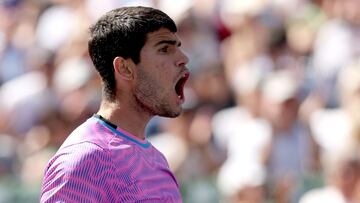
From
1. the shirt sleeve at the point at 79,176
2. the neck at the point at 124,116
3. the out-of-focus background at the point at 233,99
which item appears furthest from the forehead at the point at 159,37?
the out-of-focus background at the point at 233,99

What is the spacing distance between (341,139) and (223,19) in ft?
7.80

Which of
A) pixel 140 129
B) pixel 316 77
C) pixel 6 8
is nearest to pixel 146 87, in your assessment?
pixel 140 129

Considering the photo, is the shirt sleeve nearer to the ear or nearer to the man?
the man

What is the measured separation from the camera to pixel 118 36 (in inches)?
149

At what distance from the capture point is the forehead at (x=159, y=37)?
3865 millimetres

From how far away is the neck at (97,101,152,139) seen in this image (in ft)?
12.7

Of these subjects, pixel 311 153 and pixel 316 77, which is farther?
pixel 316 77

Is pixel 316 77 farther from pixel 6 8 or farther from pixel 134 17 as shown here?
pixel 134 17

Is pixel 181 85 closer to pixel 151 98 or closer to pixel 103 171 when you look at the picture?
pixel 151 98

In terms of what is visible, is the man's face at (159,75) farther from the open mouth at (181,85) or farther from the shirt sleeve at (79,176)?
the shirt sleeve at (79,176)

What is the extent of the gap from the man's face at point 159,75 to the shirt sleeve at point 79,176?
0.31 m

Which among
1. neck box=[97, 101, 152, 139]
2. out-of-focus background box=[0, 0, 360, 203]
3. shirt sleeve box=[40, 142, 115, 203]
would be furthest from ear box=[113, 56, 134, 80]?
out-of-focus background box=[0, 0, 360, 203]

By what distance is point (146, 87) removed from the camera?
3881 millimetres

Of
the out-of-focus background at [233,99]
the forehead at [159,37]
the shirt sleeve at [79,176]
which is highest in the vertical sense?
the out-of-focus background at [233,99]
